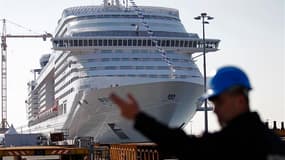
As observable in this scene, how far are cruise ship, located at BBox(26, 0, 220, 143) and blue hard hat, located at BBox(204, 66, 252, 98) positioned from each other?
34372 mm

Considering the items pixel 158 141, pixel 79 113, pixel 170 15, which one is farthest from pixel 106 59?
pixel 158 141

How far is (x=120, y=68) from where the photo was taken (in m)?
43.2

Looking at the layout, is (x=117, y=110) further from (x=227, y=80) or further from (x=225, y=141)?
(x=225, y=141)

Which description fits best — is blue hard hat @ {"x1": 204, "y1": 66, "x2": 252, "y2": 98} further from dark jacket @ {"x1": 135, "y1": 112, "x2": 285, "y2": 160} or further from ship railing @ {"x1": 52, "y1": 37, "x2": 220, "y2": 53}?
ship railing @ {"x1": 52, "y1": 37, "x2": 220, "y2": 53}

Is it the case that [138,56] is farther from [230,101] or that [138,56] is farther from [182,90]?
[230,101]

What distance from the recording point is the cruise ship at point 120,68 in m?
39.7

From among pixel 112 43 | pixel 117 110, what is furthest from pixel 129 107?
pixel 112 43

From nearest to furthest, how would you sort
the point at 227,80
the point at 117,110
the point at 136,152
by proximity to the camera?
1. the point at 227,80
2. the point at 136,152
3. the point at 117,110

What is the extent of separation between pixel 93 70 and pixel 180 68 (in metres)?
5.72

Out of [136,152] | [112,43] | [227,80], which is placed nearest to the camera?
[227,80]

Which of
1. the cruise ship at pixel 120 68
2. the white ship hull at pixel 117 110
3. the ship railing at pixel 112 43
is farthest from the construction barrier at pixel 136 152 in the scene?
the ship railing at pixel 112 43

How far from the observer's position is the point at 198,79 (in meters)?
44.8

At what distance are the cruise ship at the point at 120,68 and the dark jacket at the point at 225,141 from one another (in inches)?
1357

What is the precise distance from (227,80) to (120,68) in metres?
40.3
